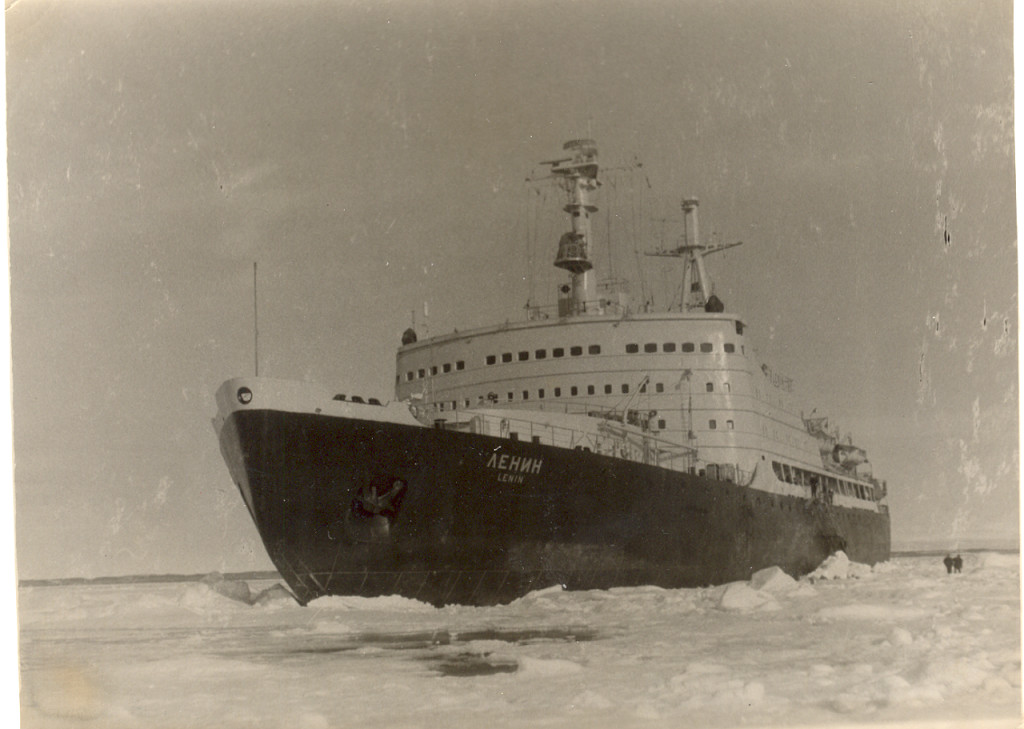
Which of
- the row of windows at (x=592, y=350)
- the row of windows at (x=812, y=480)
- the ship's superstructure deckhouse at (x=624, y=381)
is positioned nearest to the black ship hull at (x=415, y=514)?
the ship's superstructure deckhouse at (x=624, y=381)

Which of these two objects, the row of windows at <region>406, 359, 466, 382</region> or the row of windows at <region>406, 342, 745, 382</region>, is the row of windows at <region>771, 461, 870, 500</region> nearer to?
the row of windows at <region>406, 342, 745, 382</region>

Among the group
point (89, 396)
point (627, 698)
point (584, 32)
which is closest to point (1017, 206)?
point (584, 32)

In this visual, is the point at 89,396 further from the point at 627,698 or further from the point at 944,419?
the point at 944,419

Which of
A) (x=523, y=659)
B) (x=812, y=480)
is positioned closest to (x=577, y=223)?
(x=523, y=659)

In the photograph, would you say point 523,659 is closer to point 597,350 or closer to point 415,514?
point 415,514

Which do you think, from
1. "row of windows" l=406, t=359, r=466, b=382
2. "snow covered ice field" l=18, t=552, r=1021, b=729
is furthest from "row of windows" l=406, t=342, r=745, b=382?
"snow covered ice field" l=18, t=552, r=1021, b=729

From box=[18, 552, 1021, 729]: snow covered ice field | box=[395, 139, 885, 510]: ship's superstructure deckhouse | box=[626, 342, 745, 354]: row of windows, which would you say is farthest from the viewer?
box=[626, 342, 745, 354]: row of windows

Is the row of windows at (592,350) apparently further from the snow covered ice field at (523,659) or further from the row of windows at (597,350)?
the snow covered ice field at (523,659)
